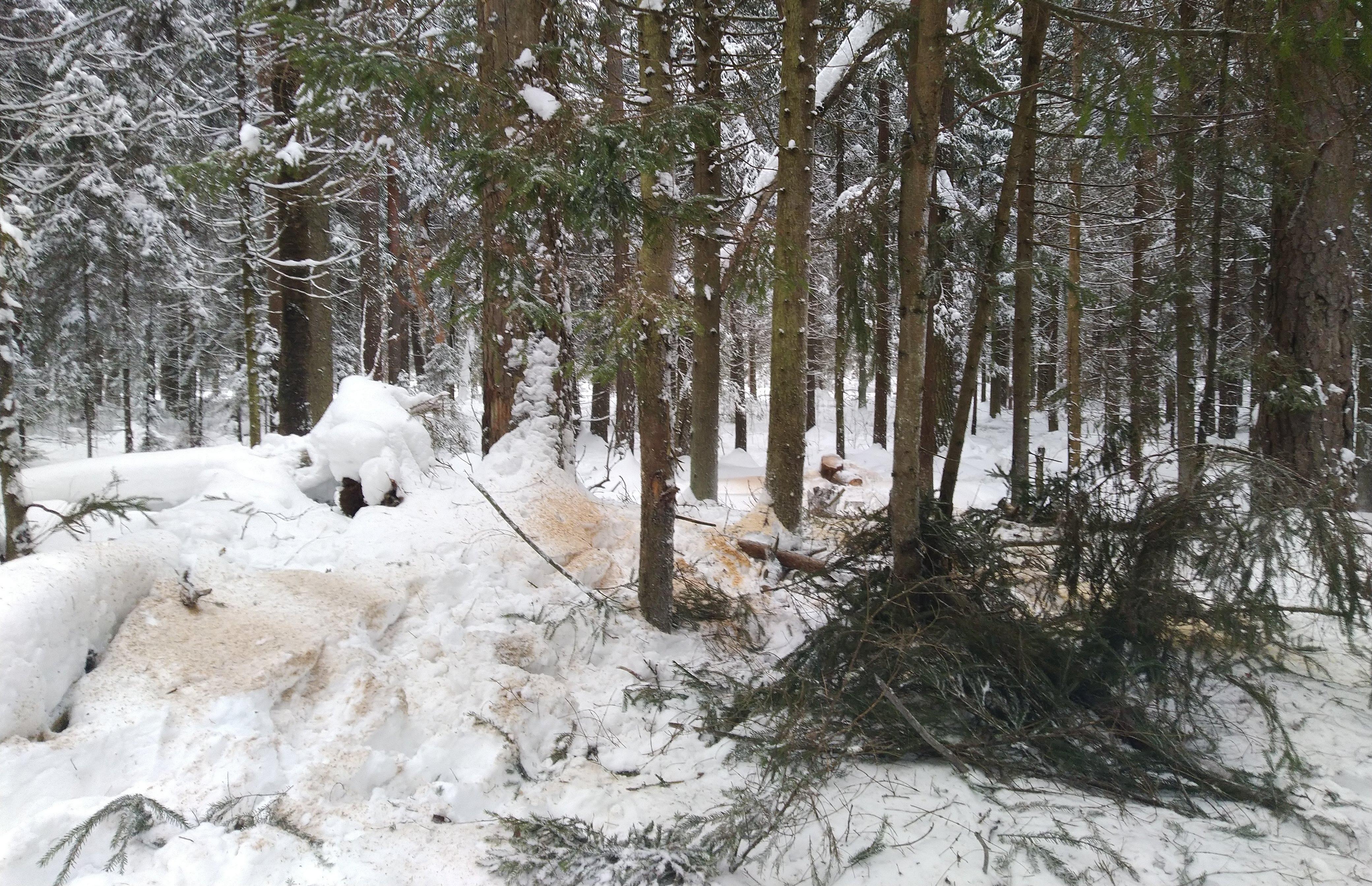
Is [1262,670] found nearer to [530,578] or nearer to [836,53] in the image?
[530,578]

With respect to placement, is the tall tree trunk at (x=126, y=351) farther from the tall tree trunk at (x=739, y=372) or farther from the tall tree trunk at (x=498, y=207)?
the tall tree trunk at (x=739, y=372)

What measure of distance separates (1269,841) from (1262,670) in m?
1.26

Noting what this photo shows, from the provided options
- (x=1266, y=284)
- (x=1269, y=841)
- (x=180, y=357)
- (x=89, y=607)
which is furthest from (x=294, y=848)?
(x=180, y=357)

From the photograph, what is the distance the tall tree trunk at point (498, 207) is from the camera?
4172mm

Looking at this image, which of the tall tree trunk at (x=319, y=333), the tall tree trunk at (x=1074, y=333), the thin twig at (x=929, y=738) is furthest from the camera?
the tall tree trunk at (x=1074, y=333)

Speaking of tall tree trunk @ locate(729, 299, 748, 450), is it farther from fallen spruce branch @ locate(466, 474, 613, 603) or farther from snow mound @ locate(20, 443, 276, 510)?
snow mound @ locate(20, 443, 276, 510)

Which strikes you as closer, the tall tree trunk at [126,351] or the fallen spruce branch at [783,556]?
the fallen spruce branch at [783,556]

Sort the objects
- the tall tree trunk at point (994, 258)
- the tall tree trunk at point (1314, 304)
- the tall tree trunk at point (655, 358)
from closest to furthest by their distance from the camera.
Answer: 1. the tall tree trunk at point (655, 358)
2. the tall tree trunk at point (994, 258)
3. the tall tree trunk at point (1314, 304)

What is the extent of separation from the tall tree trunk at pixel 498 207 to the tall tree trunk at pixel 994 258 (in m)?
3.38

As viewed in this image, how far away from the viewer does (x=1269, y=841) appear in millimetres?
2736

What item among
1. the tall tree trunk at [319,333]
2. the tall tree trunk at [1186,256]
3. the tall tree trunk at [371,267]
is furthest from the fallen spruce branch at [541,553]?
the tall tree trunk at [371,267]

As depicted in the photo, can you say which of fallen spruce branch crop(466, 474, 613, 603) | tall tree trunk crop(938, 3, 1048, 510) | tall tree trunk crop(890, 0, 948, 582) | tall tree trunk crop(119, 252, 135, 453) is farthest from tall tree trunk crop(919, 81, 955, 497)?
tall tree trunk crop(119, 252, 135, 453)

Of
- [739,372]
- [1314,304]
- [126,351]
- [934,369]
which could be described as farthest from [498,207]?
[739,372]

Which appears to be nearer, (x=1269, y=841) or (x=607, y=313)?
(x=1269, y=841)
